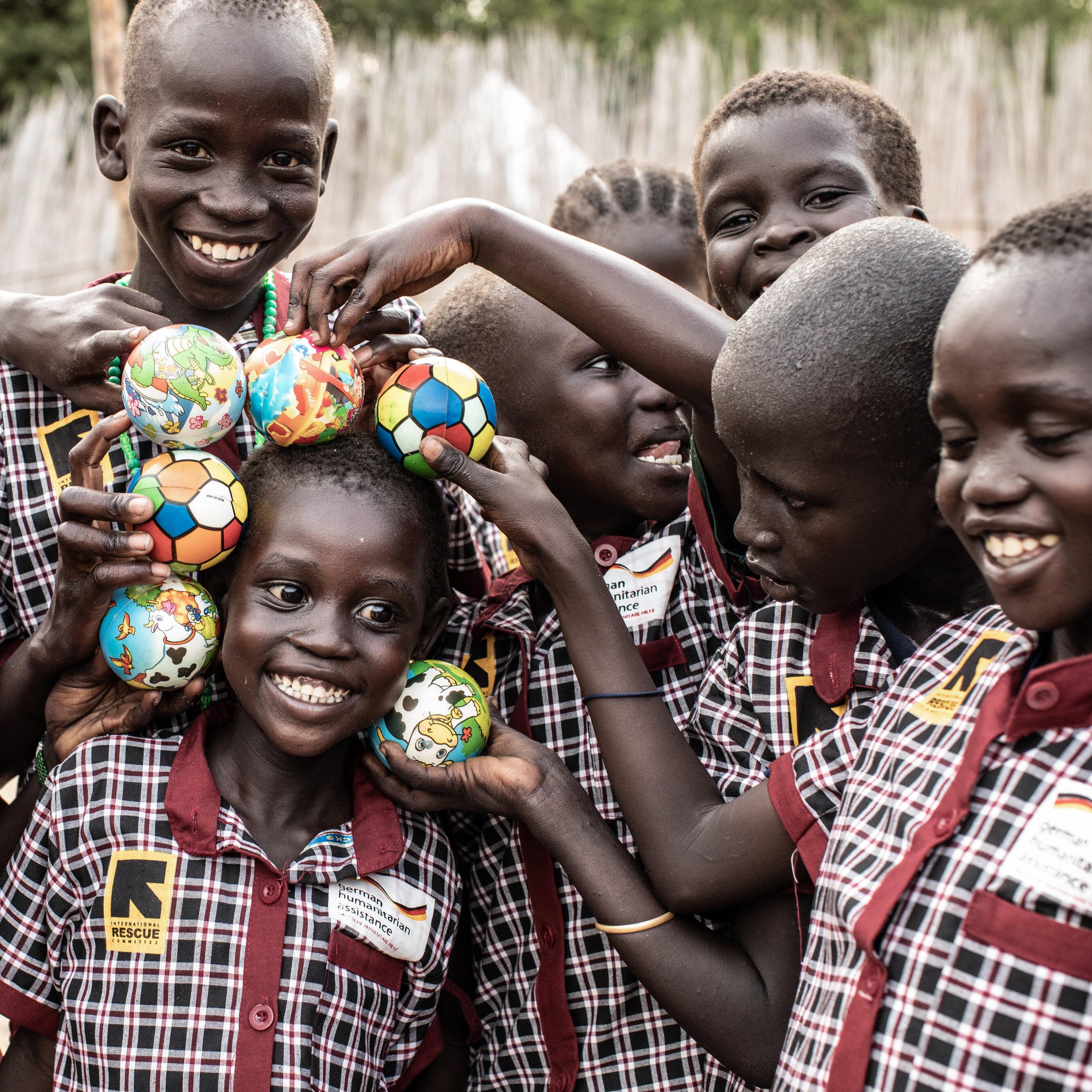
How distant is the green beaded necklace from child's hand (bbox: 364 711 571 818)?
3.29 feet

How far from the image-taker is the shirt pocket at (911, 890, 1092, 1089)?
1.88 meters

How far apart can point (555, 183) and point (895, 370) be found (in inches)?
280

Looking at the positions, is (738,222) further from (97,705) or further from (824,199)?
(97,705)

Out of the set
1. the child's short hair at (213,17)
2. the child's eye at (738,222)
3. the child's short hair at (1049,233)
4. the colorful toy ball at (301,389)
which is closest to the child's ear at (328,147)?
the child's short hair at (213,17)

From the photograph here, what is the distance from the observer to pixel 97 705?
3.09 meters

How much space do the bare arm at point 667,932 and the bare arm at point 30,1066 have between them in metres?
1.11

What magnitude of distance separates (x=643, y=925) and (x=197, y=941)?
102 centimetres

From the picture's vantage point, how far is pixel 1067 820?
6.24 feet

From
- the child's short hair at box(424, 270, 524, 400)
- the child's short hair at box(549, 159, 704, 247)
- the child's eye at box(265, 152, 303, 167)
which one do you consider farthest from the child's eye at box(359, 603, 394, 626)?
the child's short hair at box(549, 159, 704, 247)

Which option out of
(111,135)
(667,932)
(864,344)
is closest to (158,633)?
(667,932)

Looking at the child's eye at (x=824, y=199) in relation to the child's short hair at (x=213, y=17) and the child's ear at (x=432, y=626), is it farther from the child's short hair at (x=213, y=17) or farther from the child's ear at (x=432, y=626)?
the child's ear at (x=432, y=626)

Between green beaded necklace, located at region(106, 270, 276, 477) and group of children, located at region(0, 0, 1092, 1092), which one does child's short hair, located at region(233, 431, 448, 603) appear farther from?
green beaded necklace, located at region(106, 270, 276, 477)

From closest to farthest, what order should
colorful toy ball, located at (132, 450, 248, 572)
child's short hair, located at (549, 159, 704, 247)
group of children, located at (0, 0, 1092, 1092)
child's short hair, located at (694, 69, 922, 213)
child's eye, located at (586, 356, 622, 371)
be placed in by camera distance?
group of children, located at (0, 0, 1092, 1092), colorful toy ball, located at (132, 450, 248, 572), child's short hair, located at (694, 69, 922, 213), child's eye, located at (586, 356, 622, 371), child's short hair, located at (549, 159, 704, 247)

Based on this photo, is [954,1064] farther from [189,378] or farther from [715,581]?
[189,378]
